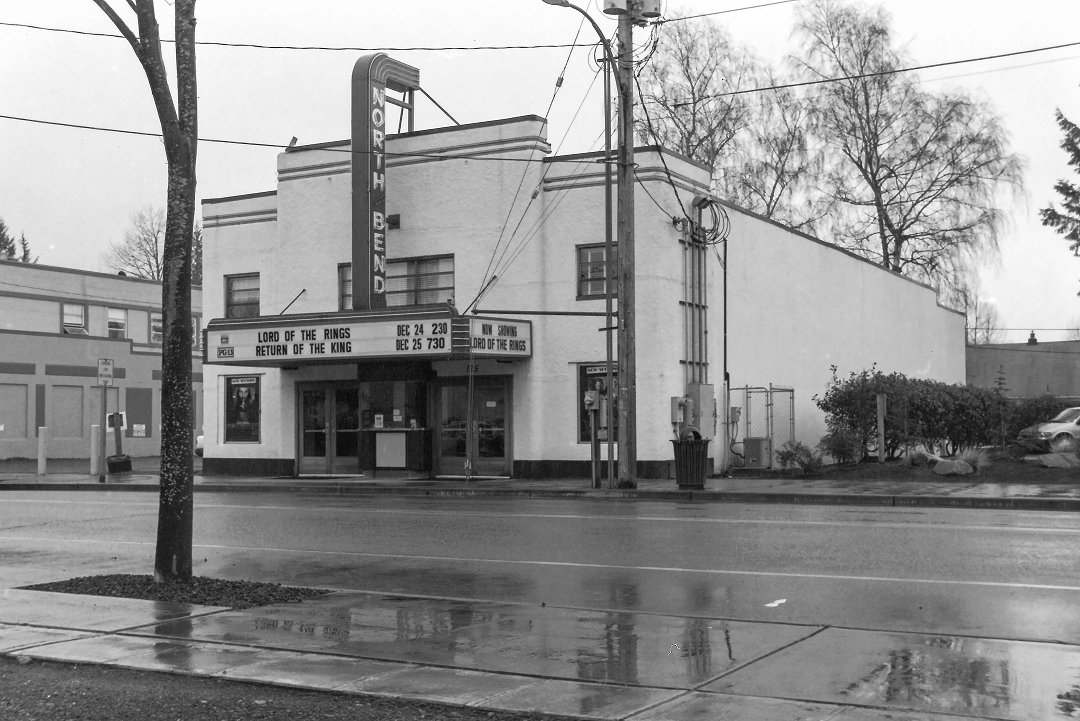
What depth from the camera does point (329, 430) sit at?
29.1 m

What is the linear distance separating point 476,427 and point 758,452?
6.66m

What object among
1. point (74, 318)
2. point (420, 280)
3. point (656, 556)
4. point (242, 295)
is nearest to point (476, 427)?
point (420, 280)

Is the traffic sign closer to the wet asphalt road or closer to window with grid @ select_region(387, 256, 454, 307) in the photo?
window with grid @ select_region(387, 256, 454, 307)

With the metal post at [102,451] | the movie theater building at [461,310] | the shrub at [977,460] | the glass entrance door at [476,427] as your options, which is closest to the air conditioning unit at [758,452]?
the movie theater building at [461,310]

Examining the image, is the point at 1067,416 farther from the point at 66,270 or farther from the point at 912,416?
the point at 66,270

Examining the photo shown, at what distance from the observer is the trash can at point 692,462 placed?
73.5 ft

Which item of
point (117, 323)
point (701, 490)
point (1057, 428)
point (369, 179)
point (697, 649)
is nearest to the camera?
point (697, 649)

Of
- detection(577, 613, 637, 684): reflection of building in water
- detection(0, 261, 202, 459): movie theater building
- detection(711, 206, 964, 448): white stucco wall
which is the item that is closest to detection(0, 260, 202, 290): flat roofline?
detection(0, 261, 202, 459): movie theater building

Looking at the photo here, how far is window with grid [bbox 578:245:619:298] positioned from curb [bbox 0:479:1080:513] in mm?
5425

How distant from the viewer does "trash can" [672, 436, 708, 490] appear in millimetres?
22406

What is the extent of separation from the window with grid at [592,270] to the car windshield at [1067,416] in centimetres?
1911

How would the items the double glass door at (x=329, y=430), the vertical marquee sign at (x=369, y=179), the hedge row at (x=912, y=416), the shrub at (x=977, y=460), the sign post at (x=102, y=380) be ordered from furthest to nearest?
the sign post at (x=102, y=380)
the double glass door at (x=329, y=430)
the hedge row at (x=912, y=416)
the vertical marquee sign at (x=369, y=179)
the shrub at (x=977, y=460)

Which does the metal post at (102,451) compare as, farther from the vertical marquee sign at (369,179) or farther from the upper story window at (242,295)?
the vertical marquee sign at (369,179)

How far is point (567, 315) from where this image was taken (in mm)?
→ 25875
